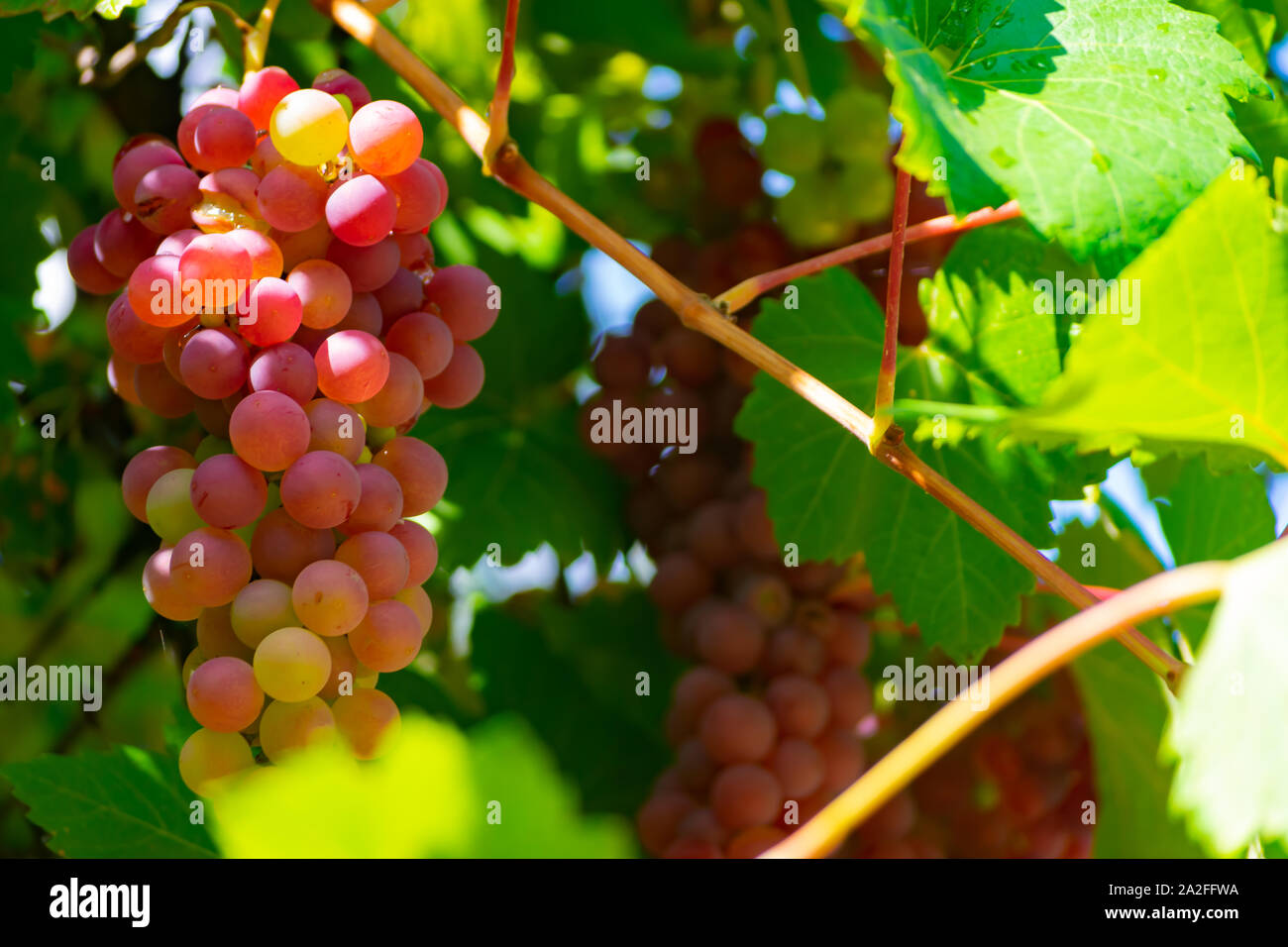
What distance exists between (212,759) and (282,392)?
20 cm

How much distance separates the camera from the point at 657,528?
1.18m

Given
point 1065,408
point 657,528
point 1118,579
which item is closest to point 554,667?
point 657,528

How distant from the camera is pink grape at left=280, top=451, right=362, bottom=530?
0.58 metres

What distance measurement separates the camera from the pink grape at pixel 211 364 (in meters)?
0.60

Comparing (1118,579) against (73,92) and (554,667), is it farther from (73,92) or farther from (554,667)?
(73,92)

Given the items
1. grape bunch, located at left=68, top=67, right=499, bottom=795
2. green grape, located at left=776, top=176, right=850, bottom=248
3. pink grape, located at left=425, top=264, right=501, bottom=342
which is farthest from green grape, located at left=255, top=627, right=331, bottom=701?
green grape, located at left=776, top=176, right=850, bottom=248

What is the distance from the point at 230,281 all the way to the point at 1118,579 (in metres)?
0.93

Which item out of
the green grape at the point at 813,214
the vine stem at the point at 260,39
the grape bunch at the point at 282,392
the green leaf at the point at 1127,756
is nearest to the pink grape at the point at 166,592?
the grape bunch at the point at 282,392

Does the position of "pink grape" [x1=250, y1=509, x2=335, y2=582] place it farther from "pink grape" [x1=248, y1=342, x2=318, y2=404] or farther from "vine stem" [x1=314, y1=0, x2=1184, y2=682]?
"vine stem" [x1=314, y1=0, x2=1184, y2=682]

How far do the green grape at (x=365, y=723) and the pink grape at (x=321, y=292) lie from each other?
0.21 meters

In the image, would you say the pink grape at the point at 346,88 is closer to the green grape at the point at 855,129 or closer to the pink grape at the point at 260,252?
the pink grape at the point at 260,252

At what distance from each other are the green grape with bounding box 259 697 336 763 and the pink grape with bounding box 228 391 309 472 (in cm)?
13

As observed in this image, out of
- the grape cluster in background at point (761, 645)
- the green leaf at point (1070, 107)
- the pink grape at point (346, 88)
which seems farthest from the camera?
the grape cluster in background at point (761, 645)
